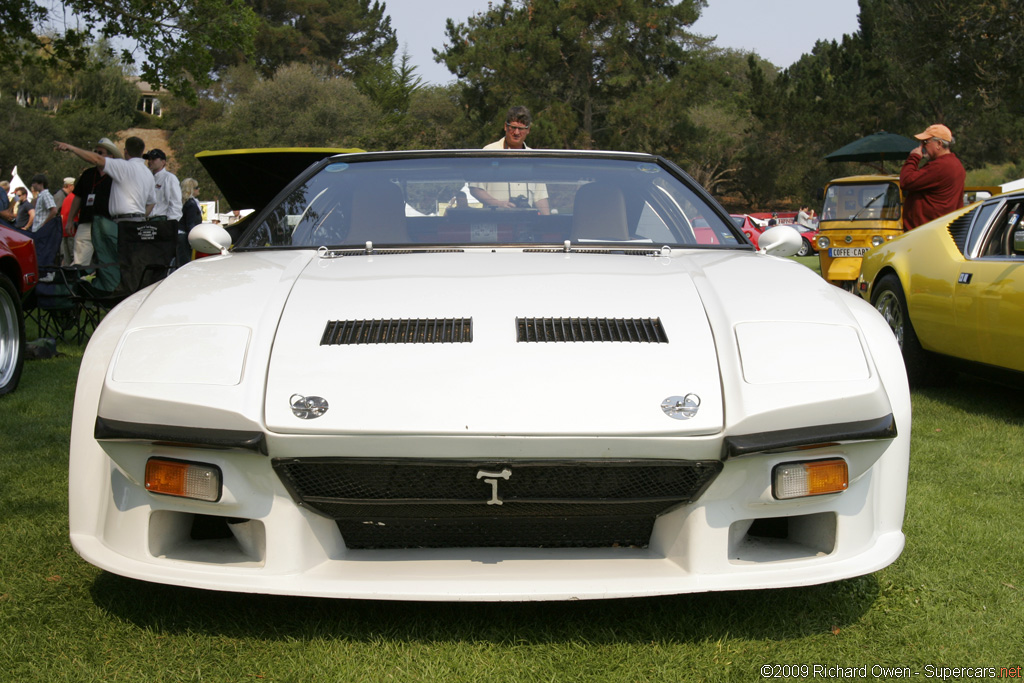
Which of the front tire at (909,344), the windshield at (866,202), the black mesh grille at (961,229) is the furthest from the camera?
the windshield at (866,202)

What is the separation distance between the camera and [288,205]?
3.22 metres

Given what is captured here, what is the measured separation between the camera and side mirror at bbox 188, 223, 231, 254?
3111 mm

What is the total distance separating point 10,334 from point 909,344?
18.1 feet

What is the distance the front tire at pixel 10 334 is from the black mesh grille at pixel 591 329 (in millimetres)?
4404

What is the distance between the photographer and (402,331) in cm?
219

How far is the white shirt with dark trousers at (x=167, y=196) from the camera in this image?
29.2 feet

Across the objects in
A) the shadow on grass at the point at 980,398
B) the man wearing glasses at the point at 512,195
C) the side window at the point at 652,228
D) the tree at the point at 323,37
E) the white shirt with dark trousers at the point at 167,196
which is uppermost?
the tree at the point at 323,37

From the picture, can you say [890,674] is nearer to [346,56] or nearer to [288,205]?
[288,205]

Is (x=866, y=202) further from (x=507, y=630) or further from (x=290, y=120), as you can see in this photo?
(x=290, y=120)

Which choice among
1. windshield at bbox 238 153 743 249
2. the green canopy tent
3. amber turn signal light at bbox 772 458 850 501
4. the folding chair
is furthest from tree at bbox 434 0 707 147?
amber turn signal light at bbox 772 458 850 501

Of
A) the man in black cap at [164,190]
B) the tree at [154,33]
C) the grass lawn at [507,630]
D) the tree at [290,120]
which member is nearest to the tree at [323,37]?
the tree at [290,120]

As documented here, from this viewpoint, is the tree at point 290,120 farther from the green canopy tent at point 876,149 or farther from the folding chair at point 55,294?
the folding chair at point 55,294

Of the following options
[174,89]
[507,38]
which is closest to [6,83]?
[507,38]

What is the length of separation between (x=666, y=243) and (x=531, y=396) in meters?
1.28
